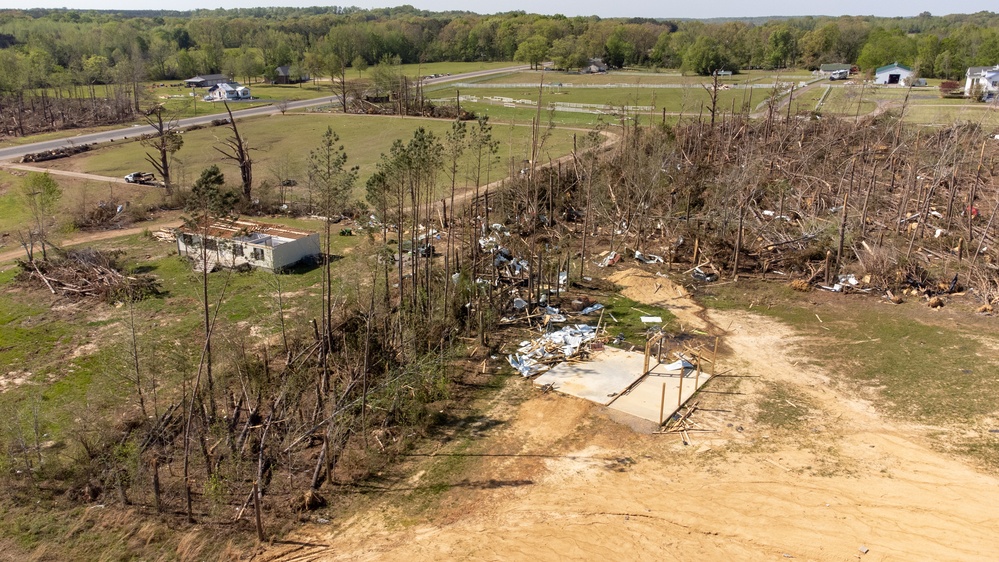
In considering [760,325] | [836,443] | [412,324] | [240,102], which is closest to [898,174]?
[760,325]

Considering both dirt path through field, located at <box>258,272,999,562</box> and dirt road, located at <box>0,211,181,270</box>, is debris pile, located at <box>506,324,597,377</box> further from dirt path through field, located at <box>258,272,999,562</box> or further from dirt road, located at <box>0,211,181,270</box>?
dirt road, located at <box>0,211,181,270</box>

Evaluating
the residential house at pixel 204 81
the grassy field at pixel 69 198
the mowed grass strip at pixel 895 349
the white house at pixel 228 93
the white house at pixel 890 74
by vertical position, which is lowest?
the mowed grass strip at pixel 895 349

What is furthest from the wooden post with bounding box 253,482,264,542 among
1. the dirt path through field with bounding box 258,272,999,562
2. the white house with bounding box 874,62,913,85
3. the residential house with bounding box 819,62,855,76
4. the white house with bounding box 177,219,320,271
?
the residential house with bounding box 819,62,855,76

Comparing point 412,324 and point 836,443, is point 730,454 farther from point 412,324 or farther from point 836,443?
point 412,324

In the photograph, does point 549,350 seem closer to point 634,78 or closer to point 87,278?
point 87,278

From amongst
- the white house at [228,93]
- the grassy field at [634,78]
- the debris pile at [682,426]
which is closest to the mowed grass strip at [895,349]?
the debris pile at [682,426]

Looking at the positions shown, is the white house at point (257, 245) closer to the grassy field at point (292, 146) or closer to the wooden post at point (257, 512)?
the grassy field at point (292, 146)
